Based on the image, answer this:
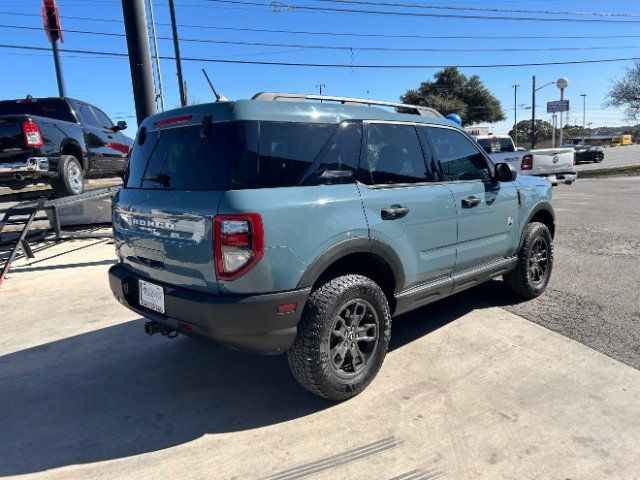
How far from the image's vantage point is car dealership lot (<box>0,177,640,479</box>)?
256 cm

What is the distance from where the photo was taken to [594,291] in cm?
514

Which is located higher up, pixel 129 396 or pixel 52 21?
pixel 52 21

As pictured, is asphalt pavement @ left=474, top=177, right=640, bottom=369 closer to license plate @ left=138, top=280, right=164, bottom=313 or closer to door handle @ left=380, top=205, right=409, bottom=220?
door handle @ left=380, top=205, right=409, bottom=220

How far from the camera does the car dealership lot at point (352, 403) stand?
256 cm

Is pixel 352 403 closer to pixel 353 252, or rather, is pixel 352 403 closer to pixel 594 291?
pixel 353 252

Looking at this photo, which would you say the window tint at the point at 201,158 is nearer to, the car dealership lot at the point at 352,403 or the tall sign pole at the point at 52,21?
the car dealership lot at the point at 352,403

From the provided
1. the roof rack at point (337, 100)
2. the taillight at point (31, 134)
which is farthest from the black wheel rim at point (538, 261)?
the taillight at point (31, 134)

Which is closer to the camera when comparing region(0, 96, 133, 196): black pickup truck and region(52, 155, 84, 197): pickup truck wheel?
region(0, 96, 133, 196): black pickup truck

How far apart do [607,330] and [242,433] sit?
3169 millimetres

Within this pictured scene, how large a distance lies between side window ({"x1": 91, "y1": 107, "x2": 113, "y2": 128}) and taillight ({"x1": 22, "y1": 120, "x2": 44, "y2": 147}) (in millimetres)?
2687

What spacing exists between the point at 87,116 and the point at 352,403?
875 cm

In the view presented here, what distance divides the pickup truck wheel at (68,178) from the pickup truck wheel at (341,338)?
6.78m

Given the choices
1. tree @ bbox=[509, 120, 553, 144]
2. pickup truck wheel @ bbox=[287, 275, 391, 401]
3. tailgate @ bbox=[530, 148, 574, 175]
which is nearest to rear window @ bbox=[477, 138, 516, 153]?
tailgate @ bbox=[530, 148, 574, 175]

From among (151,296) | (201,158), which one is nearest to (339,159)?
(201,158)
